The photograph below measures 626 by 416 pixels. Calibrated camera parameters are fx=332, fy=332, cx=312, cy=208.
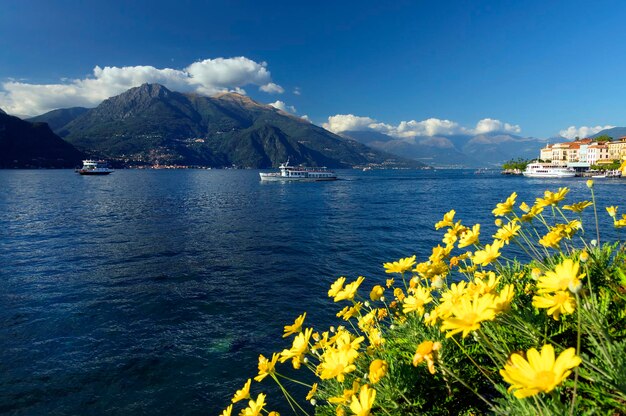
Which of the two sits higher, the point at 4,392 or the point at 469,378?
the point at 469,378

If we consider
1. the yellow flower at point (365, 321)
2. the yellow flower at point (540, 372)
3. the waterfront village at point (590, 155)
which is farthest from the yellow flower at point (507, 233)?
the waterfront village at point (590, 155)

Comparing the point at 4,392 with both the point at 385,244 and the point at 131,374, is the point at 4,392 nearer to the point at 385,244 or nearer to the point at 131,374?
the point at 131,374

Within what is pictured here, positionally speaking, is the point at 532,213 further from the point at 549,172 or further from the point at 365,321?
the point at 549,172

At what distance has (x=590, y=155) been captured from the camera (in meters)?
115

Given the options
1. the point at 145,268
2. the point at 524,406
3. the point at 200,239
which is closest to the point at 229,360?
the point at 524,406

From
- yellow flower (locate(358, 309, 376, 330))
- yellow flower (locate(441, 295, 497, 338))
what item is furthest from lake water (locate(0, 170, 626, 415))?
yellow flower (locate(441, 295, 497, 338))

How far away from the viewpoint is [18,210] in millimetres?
35438

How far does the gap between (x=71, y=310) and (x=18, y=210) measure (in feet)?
109

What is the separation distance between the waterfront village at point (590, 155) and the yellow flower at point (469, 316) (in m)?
119

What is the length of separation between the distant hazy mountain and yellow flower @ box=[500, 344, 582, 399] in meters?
209

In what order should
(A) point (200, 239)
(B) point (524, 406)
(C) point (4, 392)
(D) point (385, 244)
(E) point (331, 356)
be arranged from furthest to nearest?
1. (A) point (200, 239)
2. (D) point (385, 244)
3. (C) point (4, 392)
4. (E) point (331, 356)
5. (B) point (524, 406)

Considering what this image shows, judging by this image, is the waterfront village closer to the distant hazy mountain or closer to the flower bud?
the flower bud

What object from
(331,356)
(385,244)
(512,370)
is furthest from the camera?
(385,244)

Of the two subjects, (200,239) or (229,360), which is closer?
(229,360)
